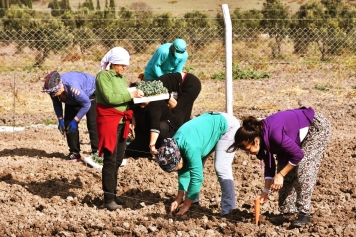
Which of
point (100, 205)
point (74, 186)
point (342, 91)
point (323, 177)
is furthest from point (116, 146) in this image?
point (342, 91)

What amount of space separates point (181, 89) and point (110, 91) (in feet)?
6.56

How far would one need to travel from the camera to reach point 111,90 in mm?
5820

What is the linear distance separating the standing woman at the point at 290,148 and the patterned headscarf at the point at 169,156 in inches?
17.9

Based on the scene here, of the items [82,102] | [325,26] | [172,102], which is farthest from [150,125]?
[325,26]

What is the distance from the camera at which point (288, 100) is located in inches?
485

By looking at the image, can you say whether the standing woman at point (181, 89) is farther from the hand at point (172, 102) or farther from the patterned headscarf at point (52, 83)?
the patterned headscarf at point (52, 83)

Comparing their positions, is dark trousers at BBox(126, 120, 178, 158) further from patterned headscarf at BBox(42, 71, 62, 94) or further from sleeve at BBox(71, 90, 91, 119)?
patterned headscarf at BBox(42, 71, 62, 94)

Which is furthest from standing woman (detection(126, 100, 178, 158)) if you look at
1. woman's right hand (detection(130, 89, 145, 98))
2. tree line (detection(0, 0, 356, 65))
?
tree line (detection(0, 0, 356, 65))

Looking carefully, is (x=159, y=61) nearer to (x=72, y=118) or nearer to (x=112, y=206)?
(x=72, y=118)

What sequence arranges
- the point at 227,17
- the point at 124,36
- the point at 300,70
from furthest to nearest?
the point at 124,36, the point at 300,70, the point at 227,17

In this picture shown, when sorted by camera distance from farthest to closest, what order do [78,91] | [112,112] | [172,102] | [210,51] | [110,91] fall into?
[210,51], [172,102], [78,91], [112,112], [110,91]

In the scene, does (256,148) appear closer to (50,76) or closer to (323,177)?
(323,177)

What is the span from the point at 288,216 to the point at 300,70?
38.6 ft

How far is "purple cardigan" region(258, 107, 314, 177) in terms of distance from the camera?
4926 mm
